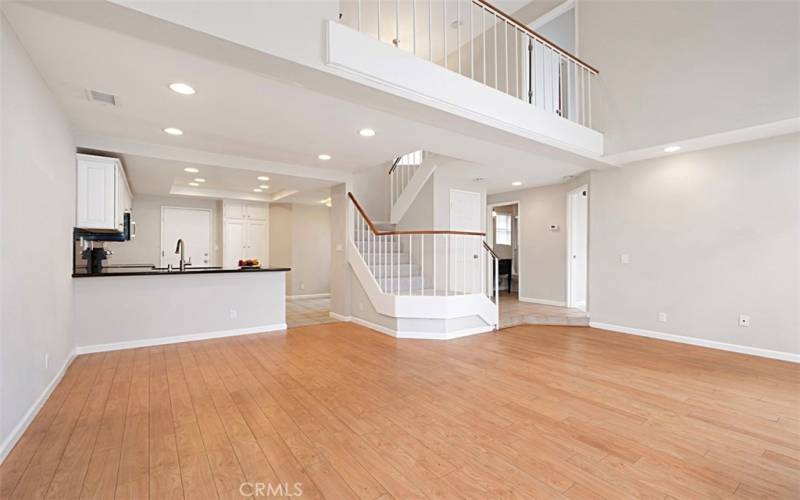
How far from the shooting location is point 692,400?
2.91 metres

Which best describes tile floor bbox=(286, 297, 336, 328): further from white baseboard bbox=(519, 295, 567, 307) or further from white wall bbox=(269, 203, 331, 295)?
white baseboard bbox=(519, 295, 567, 307)

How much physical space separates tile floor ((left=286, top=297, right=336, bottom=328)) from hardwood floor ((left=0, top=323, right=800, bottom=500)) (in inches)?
78.0

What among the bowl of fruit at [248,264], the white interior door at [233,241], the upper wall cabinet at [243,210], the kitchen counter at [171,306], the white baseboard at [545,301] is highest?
the upper wall cabinet at [243,210]

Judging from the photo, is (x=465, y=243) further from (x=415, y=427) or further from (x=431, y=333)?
(x=415, y=427)

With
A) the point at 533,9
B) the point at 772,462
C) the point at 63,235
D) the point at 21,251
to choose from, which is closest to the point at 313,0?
the point at 21,251

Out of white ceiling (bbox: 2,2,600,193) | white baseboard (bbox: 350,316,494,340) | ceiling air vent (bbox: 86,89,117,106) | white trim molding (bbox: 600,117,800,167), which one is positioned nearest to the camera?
white ceiling (bbox: 2,2,600,193)

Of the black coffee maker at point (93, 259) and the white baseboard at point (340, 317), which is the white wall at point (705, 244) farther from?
the black coffee maker at point (93, 259)

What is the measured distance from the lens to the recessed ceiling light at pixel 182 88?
2849 millimetres

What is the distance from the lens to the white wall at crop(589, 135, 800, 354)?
4.02m

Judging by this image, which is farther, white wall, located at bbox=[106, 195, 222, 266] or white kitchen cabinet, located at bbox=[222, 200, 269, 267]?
white kitchen cabinet, located at bbox=[222, 200, 269, 267]

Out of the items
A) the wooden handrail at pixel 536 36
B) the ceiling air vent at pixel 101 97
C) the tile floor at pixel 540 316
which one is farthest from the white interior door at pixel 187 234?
the wooden handrail at pixel 536 36

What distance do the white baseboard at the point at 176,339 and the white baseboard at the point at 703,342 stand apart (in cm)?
513

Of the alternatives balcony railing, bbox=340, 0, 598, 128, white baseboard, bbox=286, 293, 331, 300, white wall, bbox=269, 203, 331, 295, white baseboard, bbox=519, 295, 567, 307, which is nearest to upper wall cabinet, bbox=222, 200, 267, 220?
white wall, bbox=269, 203, 331, 295

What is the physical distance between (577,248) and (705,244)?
8.68ft
